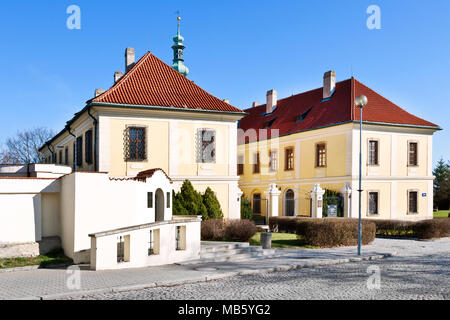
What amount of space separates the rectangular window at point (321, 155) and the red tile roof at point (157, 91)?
40.2ft

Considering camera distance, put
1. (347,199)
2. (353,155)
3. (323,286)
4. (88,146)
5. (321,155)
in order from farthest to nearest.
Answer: (321,155), (353,155), (347,199), (88,146), (323,286)

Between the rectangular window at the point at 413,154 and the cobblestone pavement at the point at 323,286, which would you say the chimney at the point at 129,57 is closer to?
the cobblestone pavement at the point at 323,286

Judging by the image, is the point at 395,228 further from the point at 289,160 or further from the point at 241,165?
the point at 241,165

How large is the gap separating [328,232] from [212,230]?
4815mm

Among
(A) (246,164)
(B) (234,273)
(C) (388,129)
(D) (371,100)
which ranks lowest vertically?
(B) (234,273)

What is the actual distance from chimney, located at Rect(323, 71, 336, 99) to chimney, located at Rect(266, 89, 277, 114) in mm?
7975

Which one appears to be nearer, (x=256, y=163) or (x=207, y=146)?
(x=207, y=146)

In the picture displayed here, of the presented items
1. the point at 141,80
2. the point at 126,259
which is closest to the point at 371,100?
the point at 141,80

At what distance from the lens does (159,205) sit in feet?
50.8

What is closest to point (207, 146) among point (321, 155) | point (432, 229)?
point (432, 229)

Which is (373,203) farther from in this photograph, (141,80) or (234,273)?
(234,273)

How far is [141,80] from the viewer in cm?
2177

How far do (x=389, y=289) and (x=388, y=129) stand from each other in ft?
78.3

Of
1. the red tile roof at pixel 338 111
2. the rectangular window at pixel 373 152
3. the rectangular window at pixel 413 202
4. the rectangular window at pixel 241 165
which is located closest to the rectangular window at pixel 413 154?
the red tile roof at pixel 338 111
